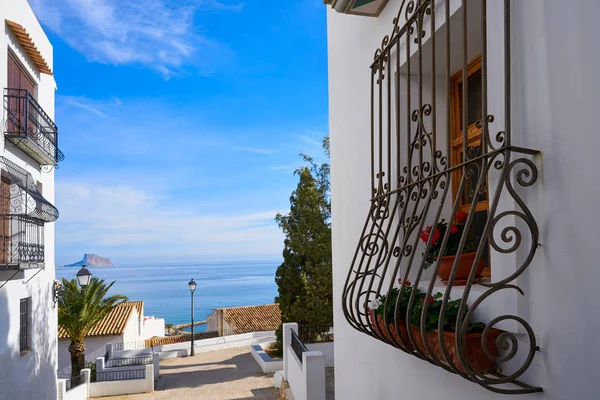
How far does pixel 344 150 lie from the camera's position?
14.4 ft

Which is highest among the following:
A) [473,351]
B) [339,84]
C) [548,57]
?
[339,84]

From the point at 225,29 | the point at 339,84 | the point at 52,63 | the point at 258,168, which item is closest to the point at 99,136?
the point at 258,168

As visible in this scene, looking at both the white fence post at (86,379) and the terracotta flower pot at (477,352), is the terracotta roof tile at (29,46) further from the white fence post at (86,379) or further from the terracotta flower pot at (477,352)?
the terracotta flower pot at (477,352)

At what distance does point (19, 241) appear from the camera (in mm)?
8703

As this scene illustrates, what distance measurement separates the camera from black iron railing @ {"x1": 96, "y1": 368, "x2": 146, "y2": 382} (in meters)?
15.9

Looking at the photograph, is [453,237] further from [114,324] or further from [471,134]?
[114,324]

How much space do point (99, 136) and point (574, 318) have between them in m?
75.1

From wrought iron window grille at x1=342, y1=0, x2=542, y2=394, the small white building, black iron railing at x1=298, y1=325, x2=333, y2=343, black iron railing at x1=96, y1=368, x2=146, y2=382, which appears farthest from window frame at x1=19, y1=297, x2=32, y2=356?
the small white building

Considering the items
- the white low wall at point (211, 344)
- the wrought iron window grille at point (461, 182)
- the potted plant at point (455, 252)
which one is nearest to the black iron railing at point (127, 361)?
the white low wall at point (211, 344)

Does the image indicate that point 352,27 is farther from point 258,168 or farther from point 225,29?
point 258,168

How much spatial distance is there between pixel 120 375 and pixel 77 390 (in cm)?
183

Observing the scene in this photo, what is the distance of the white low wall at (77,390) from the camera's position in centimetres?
1299

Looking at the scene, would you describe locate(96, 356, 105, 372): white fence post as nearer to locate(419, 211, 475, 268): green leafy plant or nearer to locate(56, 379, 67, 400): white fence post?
locate(56, 379, 67, 400): white fence post

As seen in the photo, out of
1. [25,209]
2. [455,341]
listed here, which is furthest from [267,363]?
[455,341]
